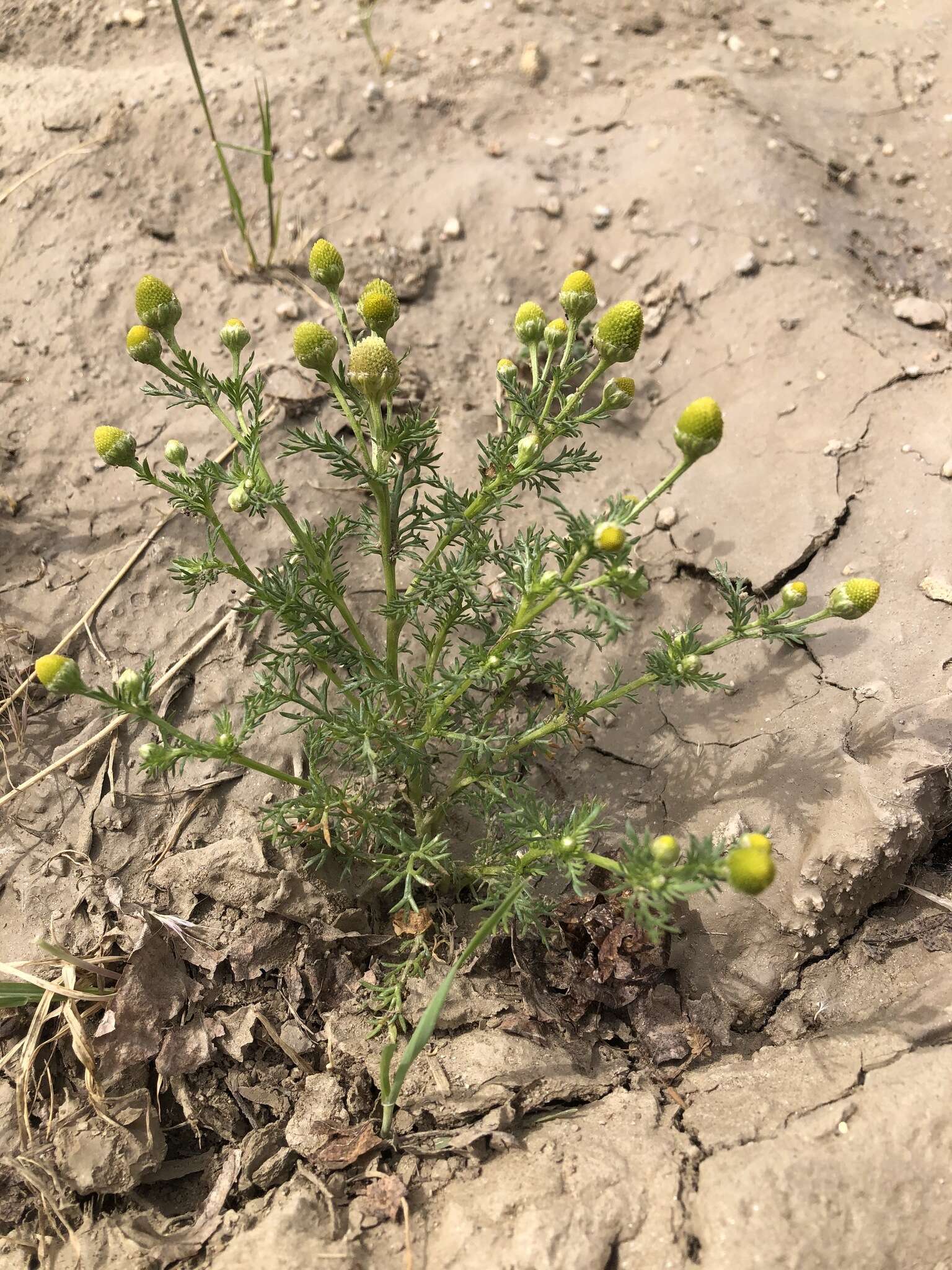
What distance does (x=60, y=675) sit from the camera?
198cm

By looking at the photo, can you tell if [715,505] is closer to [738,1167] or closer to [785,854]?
[785,854]

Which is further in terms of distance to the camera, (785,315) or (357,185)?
(357,185)

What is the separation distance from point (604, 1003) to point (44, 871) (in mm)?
1827

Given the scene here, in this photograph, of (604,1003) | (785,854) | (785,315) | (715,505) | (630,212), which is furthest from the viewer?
(630,212)

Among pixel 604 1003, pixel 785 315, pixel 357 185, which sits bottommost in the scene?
pixel 604 1003

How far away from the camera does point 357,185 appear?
426cm

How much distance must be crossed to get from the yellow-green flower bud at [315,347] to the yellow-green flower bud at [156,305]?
379mm

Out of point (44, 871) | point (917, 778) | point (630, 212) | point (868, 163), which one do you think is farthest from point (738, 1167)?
point (868, 163)

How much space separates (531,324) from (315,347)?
1.94ft

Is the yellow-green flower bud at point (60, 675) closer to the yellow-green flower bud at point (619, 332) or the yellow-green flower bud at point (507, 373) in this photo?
the yellow-green flower bud at point (507, 373)

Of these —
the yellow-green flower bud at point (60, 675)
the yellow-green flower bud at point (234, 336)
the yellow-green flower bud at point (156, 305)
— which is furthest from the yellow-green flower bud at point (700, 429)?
the yellow-green flower bud at point (60, 675)

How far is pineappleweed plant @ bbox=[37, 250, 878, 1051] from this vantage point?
201 cm

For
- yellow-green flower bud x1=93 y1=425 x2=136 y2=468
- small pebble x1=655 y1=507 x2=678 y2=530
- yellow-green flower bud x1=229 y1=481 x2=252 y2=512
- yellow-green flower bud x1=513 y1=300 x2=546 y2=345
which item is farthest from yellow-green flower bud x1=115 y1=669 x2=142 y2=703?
small pebble x1=655 y1=507 x2=678 y2=530

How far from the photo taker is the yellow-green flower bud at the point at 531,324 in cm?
230
